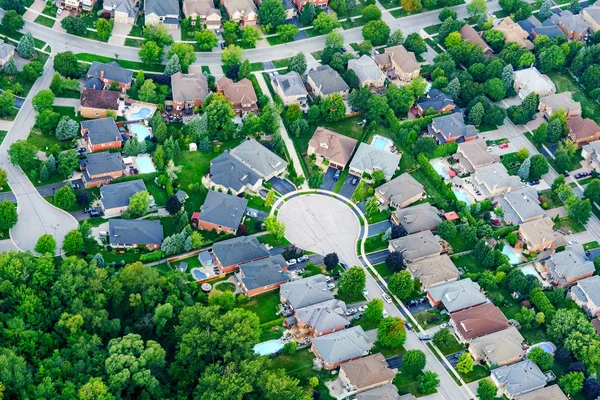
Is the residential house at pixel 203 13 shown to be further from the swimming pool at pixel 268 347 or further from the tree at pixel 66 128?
the swimming pool at pixel 268 347

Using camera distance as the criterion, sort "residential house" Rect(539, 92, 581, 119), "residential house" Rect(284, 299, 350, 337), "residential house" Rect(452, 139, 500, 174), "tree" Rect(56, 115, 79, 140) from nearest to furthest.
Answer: "residential house" Rect(284, 299, 350, 337), "tree" Rect(56, 115, 79, 140), "residential house" Rect(452, 139, 500, 174), "residential house" Rect(539, 92, 581, 119)

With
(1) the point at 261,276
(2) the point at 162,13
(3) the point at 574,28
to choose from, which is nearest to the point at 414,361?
(1) the point at 261,276

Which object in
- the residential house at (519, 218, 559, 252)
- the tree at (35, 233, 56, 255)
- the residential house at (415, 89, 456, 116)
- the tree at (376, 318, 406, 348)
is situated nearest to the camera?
the tree at (376, 318, 406, 348)

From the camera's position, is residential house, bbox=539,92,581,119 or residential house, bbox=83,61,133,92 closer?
residential house, bbox=83,61,133,92

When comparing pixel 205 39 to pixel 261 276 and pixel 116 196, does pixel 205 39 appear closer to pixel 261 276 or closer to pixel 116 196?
pixel 116 196

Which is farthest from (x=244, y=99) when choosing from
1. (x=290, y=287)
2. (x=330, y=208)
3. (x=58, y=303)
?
(x=58, y=303)

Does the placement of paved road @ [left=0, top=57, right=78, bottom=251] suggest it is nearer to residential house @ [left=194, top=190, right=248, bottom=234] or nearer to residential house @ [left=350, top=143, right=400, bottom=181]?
residential house @ [left=194, top=190, right=248, bottom=234]

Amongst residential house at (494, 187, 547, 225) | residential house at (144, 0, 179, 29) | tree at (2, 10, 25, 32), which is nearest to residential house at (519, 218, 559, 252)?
residential house at (494, 187, 547, 225)
